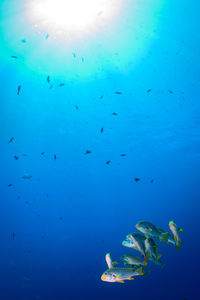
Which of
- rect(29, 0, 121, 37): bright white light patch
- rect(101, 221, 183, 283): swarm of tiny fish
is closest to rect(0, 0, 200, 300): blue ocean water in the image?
rect(29, 0, 121, 37): bright white light patch

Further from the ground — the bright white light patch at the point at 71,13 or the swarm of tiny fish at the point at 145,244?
the bright white light patch at the point at 71,13

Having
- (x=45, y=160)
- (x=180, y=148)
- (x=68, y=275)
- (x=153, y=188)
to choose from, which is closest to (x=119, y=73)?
(x=180, y=148)

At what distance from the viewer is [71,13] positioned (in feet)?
35.2

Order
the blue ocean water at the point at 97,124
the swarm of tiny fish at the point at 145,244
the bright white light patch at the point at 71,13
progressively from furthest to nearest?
1. the blue ocean water at the point at 97,124
2. the bright white light patch at the point at 71,13
3. the swarm of tiny fish at the point at 145,244

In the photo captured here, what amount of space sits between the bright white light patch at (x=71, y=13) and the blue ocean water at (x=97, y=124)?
0.50 m

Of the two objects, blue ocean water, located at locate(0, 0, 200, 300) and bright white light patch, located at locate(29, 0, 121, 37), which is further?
blue ocean water, located at locate(0, 0, 200, 300)

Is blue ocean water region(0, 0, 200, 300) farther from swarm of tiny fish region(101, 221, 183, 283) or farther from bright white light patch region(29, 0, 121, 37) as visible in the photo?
swarm of tiny fish region(101, 221, 183, 283)

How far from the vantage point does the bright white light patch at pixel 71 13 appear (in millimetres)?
10039

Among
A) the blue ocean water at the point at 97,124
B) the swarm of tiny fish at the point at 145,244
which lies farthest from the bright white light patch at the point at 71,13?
the swarm of tiny fish at the point at 145,244

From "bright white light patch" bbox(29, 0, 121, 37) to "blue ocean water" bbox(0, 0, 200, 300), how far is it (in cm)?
50

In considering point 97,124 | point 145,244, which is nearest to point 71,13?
point 97,124

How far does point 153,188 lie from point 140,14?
33716 millimetres

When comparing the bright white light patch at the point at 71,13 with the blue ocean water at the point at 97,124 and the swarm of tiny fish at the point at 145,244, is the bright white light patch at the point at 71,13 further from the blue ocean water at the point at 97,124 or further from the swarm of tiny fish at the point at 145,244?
the swarm of tiny fish at the point at 145,244

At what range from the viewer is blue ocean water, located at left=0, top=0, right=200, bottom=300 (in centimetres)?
1199
